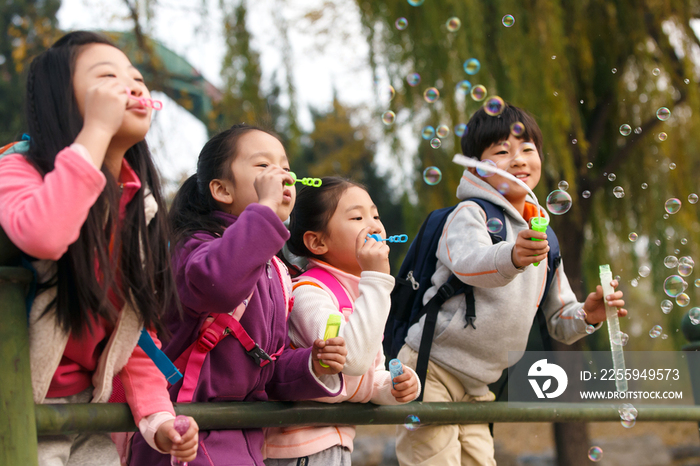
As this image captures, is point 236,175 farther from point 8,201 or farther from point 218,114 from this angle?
point 218,114

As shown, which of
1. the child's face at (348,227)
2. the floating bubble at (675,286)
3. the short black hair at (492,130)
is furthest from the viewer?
the floating bubble at (675,286)

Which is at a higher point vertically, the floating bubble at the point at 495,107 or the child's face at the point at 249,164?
the floating bubble at the point at 495,107

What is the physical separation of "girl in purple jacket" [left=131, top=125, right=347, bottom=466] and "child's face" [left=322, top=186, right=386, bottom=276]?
249 mm

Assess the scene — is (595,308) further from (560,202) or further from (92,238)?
(92,238)

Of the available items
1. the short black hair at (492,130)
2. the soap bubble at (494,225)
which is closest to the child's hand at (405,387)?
the soap bubble at (494,225)

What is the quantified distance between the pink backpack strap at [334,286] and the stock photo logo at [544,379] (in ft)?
2.94

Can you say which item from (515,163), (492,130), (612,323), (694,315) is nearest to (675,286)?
(694,315)

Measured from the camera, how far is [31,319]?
1207mm

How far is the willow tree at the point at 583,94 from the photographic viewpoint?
4.81m

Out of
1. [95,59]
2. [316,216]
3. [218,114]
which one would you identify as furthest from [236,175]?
[218,114]

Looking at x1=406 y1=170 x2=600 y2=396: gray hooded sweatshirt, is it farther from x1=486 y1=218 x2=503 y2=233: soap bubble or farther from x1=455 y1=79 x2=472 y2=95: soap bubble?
x1=455 y1=79 x2=472 y2=95: soap bubble

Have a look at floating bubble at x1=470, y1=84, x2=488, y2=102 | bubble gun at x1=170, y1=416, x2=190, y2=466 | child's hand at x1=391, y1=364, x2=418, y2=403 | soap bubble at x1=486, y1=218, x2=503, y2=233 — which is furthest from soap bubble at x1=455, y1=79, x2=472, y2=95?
bubble gun at x1=170, y1=416, x2=190, y2=466

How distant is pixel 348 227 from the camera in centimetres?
211

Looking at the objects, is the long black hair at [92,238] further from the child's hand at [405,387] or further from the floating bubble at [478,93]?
the floating bubble at [478,93]
